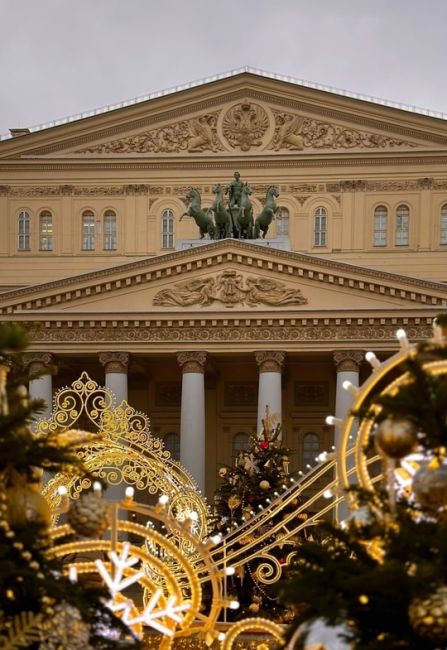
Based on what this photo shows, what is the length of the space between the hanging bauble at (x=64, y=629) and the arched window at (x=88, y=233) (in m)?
45.5

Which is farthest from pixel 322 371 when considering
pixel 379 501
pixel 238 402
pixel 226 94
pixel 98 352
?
pixel 379 501

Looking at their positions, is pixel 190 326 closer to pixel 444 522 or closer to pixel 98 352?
pixel 98 352

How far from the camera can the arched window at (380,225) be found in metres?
51.6

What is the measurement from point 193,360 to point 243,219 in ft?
16.8

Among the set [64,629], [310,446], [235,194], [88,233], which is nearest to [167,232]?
[88,233]

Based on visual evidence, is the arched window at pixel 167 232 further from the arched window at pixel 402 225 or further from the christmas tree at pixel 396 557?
the christmas tree at pixel 396 557

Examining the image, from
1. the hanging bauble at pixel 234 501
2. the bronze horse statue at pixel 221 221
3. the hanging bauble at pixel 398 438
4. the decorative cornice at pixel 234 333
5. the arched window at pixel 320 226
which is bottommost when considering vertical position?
the hanging bauble at pixel 234 501

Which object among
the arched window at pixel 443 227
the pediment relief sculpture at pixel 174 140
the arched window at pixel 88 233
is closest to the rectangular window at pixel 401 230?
the arched window at pixel 443 227

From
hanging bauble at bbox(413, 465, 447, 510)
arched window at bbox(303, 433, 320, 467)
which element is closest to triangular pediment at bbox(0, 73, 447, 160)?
arched window at bbox(303, 433, 320, 467)

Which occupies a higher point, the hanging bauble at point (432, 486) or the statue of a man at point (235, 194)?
the statue of a man at point (235, 194)

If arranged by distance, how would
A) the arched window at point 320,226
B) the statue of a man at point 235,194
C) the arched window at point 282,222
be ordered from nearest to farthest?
the statue of a man at point 235,194, the arched window at point 282,222, the arched window at point 320,226

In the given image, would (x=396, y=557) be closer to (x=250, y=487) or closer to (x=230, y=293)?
(x=250, y=487)

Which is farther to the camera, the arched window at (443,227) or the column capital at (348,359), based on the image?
the arched window at (443,227)

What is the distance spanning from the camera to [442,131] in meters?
51.0
